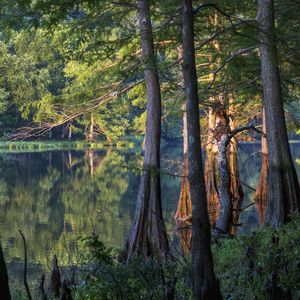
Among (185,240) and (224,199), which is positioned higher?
(224,199)

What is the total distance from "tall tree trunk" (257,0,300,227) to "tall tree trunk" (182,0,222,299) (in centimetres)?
421

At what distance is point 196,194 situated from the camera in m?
5.72

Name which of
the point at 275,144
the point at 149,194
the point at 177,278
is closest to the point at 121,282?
the point at 177,278

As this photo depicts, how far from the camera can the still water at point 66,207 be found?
13305 millimetres

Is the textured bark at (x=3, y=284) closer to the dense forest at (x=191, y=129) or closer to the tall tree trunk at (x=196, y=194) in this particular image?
the dense forest at (x=191, y=129)

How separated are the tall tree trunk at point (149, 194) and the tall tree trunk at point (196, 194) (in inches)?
157

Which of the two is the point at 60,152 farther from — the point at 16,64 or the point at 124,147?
the point at 16,64

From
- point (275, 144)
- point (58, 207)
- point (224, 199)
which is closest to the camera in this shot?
point (224, 199)

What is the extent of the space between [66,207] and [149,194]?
10105 millimetres

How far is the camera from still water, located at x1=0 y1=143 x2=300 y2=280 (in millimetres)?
13305

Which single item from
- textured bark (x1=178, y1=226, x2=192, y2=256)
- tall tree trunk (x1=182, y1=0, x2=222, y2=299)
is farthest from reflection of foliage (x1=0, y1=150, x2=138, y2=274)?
textured bark (x1=178, y1=226, x2=192, y2=256)

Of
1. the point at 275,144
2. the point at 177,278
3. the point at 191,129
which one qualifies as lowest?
the point at 177,278

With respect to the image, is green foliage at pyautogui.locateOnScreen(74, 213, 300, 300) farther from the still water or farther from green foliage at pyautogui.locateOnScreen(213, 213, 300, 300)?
the still water

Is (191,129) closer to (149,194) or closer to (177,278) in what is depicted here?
(177,278)
